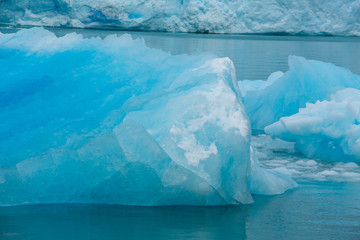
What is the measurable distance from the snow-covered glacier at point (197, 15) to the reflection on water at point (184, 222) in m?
19.7

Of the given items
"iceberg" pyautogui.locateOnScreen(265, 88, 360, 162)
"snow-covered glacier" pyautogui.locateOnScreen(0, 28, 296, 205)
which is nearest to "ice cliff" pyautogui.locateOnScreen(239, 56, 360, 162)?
"iceberg" pyautogui.locateOnScreen(265, 88, 360, 162)

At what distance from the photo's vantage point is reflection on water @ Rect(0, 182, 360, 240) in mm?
2045

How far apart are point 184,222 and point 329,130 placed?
2.08 meters

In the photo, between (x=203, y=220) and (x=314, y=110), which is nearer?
(x=203, y=220)

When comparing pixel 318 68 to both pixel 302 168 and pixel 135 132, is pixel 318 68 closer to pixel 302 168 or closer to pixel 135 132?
pixel 302 168

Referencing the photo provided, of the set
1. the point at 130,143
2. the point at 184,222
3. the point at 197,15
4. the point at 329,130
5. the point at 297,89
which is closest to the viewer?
the point at 184,222

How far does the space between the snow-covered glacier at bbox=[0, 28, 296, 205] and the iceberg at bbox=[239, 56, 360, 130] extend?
7.83 feet

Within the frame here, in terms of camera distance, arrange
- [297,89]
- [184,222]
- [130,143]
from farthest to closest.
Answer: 1. [297,89]
2. [130,143]
3. [184,222]

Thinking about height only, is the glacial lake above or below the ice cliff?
above

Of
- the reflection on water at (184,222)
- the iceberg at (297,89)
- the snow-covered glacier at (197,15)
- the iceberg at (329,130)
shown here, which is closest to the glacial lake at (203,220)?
the reflection on water at (184,222)

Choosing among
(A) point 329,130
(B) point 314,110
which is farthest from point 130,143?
(B) point 314,110

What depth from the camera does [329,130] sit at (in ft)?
12.9

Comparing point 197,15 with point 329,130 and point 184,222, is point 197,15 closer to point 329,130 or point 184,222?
point 329,130

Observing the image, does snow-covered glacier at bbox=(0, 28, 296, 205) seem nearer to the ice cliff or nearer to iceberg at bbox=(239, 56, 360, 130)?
the ice cliff
